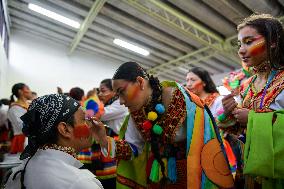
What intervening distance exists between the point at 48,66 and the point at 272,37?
30.5 ft

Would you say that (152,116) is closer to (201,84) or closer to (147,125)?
(147,125)

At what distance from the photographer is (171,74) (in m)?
11.8

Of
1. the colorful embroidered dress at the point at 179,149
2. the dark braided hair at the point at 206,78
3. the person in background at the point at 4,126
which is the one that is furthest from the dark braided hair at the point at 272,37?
the person in background at the point at 4,126

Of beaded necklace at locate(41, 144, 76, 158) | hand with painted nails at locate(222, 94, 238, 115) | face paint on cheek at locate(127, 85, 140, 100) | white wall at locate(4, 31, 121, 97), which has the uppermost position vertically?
white wall at locate(4, 31, 121, 97)

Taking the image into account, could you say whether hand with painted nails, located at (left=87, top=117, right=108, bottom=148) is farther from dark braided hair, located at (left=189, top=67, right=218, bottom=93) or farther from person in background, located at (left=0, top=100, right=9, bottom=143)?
person in background, located at (left=0, top=100, right=9, bottom=143)

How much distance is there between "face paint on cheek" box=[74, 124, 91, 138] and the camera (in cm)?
141

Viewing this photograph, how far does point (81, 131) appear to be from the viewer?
1.43 metres

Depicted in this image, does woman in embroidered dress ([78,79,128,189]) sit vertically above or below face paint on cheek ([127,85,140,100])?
below

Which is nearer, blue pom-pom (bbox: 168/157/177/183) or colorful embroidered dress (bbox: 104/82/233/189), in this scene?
colorful embroidered dress (bbox: 104/82/233/189)

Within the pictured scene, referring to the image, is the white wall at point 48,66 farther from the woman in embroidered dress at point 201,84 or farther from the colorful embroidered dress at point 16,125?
the woman in embroidered dress at point 201,84

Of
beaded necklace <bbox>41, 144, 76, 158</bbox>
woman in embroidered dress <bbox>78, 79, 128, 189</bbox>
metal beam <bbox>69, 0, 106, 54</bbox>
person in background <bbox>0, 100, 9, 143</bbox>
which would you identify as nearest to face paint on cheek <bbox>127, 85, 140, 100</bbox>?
beaded necklace <bbox>41, 144, 76, 158</bbox>

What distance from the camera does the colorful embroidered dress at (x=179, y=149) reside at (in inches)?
58.5

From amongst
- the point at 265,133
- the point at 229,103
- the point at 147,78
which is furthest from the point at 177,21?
the point at 265,133

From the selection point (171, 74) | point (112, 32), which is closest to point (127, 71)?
point (112, 32)
